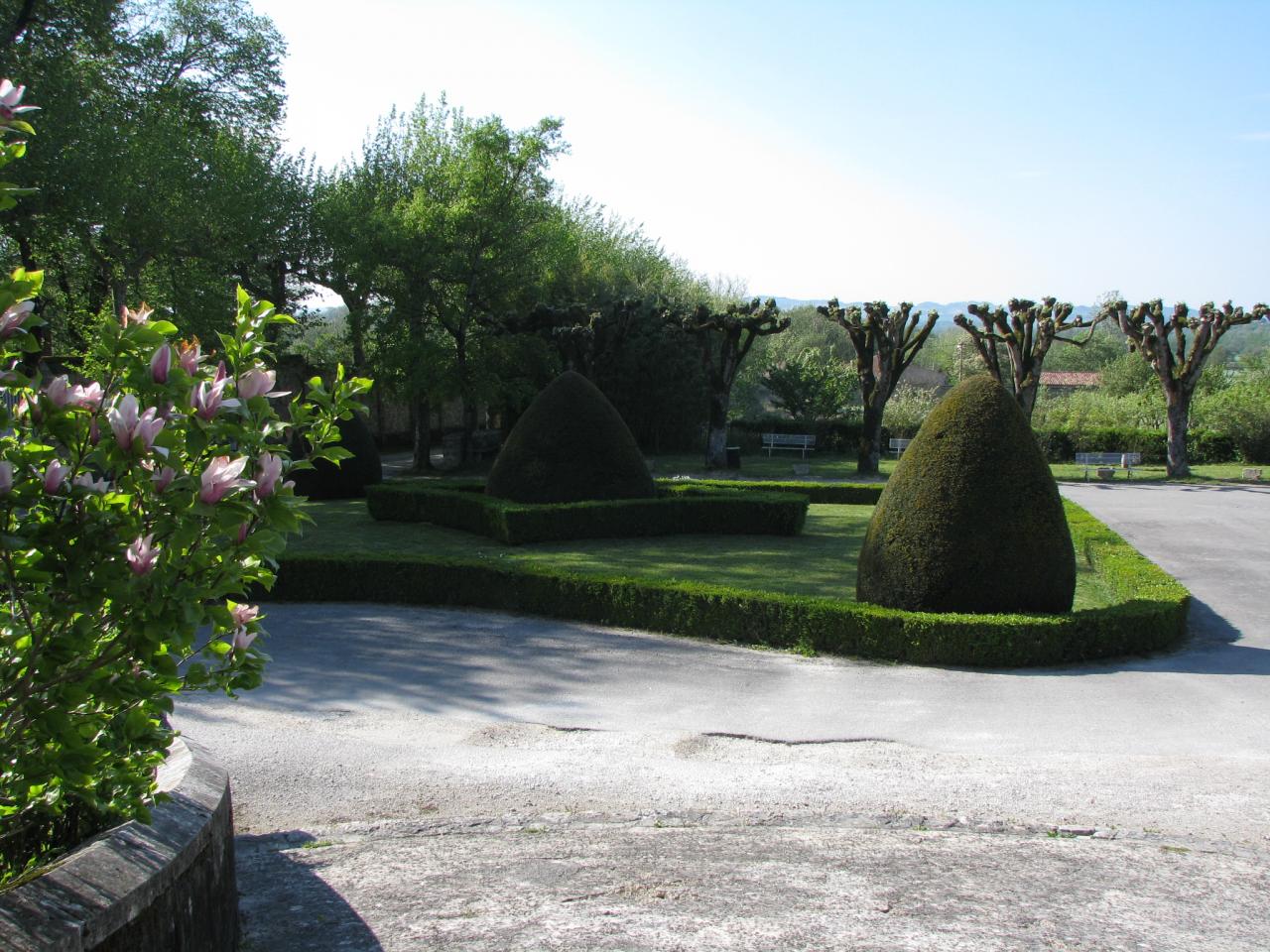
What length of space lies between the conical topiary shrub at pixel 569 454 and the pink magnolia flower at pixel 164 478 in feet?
45.5

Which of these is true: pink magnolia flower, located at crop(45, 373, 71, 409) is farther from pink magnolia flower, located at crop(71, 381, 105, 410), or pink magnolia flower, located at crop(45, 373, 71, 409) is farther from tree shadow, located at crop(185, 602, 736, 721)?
tree shadow, located at crop(185, 602, 736, 721)

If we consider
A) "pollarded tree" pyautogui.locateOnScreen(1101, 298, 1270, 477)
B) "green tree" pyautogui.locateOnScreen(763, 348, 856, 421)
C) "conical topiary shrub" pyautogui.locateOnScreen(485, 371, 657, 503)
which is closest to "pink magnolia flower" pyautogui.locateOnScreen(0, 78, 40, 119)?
"conical topiary shrub" pyautogui.locateOnScreen(485, 371, 657, 503)

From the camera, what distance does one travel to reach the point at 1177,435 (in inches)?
1168

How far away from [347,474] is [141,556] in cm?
1938

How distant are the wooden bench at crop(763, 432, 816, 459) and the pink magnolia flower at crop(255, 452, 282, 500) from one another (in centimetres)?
3471

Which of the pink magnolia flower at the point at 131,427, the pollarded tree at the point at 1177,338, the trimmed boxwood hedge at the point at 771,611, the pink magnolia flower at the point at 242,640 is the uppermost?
the pollarded tree at the point at 1177,338

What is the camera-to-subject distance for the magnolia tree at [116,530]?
283 centimetres

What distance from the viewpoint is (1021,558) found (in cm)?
988

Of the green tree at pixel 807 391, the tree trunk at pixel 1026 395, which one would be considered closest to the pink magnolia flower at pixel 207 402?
the tree trunk at pixel 1026 395

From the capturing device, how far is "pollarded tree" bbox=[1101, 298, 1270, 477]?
2820 cm

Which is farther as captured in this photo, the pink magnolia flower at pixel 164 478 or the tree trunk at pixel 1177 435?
the tree trunk at pixel 1177 435

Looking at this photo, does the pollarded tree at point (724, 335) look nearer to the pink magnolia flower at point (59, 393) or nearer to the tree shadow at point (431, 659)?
the tree shadow at point (431, 659)

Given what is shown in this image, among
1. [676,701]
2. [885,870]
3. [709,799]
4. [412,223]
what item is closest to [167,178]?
[412,223]

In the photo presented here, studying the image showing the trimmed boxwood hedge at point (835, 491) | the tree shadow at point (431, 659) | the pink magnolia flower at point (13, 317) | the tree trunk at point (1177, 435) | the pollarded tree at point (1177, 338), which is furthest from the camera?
the tree trunk at point (1177, 435)
